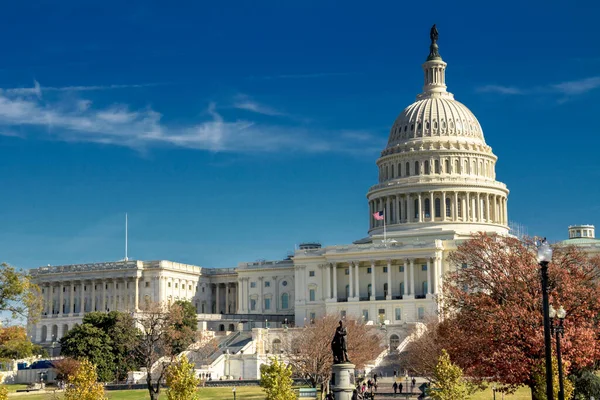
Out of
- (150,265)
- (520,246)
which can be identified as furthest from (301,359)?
(150,265)

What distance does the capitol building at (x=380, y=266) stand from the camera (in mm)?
147875

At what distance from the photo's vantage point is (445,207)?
157 metres

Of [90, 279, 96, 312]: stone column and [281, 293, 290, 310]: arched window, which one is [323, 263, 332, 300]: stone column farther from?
[90, 279, 96, 312]: stone column

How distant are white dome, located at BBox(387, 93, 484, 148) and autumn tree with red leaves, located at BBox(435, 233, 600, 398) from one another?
309 ft

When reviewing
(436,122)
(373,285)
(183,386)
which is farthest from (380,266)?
(183,386)

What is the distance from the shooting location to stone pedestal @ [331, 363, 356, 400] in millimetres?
57469

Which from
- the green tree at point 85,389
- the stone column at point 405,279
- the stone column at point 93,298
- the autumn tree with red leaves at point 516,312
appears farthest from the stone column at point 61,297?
the green tree at point 85,389

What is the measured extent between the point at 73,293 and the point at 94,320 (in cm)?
5306

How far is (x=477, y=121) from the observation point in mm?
168250

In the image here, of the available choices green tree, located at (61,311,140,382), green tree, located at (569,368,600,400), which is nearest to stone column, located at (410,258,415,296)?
green tree, located at (61,311,140,382)

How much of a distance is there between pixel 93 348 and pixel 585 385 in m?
69.4

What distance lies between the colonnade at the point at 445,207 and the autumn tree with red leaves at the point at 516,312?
86987 millimetres

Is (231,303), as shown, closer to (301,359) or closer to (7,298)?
(301,359)

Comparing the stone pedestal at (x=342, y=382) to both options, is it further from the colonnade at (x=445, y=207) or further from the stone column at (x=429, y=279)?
the colonnade at (x=445, y=207)
